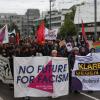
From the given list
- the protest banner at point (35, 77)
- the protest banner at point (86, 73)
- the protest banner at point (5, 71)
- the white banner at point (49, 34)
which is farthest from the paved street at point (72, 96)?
the white banner at point (49, 34)

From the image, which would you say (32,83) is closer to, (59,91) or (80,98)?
(59,91)

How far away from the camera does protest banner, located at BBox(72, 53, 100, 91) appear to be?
38.0 ft

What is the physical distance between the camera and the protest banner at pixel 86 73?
11594 mm

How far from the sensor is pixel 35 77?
10.6 meters

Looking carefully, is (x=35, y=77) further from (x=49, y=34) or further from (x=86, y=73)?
(x=49, y=34)

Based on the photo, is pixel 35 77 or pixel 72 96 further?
pixel 72 96

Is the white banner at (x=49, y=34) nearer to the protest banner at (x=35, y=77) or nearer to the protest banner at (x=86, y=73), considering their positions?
the protest banner at (x=86, y=73)

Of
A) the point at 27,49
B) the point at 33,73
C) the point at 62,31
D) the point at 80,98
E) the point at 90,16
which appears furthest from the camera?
the point at 62,31

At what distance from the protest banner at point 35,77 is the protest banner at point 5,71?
8.33 ft

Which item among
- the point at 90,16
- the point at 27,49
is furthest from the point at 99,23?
the point at 27,49

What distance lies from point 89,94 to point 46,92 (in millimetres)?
1890

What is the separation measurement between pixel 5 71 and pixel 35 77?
2858mm

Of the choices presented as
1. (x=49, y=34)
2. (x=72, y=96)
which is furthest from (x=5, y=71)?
(x=49, y=34)

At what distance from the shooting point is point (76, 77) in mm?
11688
